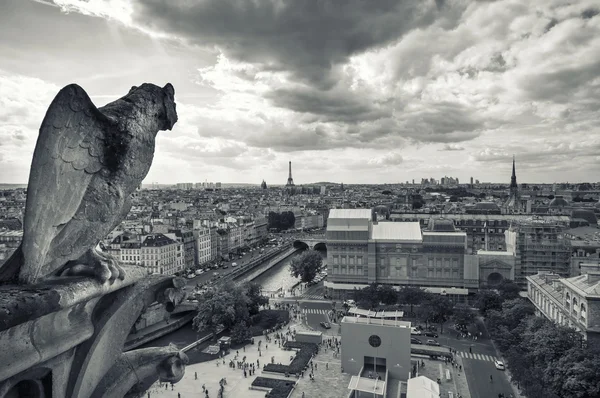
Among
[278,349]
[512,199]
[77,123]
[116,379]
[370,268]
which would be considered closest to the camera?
[77,123]

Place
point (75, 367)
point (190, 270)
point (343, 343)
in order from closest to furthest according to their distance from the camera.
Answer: point (75, 367), point (343, 343), point (190, 270)

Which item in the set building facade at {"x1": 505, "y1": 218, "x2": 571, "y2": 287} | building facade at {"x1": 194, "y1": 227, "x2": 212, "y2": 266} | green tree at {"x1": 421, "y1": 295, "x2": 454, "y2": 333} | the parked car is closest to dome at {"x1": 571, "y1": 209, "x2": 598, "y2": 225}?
building facade at {"x1": 505, "y1": 218, "x2": 571, "y2": 287}

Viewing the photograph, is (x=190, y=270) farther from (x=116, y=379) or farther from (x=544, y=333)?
(x=116, y=379)

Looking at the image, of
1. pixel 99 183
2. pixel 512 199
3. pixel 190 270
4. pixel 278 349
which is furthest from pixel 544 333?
pixel 512 199

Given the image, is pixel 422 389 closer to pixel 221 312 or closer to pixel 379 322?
pixel 379 322

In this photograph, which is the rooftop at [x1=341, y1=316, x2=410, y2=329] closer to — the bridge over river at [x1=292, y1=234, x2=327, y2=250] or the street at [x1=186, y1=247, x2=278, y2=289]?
the street at [x1=186, y1=247, x2=278, y2=289]

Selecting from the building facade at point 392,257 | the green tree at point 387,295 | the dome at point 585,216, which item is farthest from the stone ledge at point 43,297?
the dome at point 585,216

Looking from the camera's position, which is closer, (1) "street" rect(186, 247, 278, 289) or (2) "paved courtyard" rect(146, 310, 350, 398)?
(2) "paved courtyard" rect(146, 310, 350, 398)

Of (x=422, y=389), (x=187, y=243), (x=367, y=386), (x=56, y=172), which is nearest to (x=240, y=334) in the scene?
(x=367, y=386)
